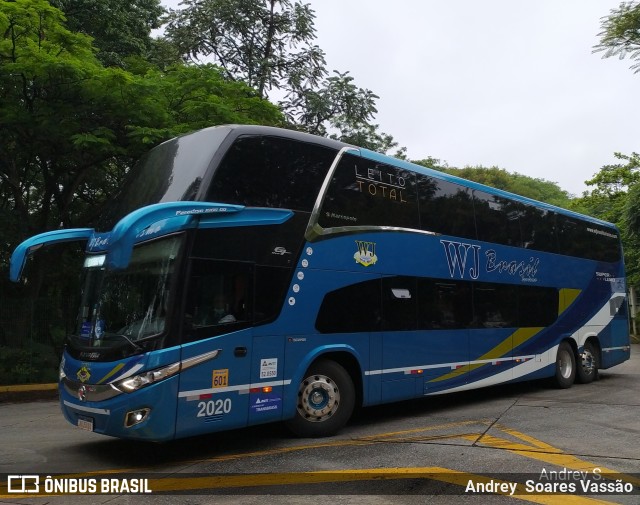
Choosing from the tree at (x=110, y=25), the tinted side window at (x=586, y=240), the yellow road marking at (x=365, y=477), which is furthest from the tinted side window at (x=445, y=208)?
the tree at (x=110, y=25)

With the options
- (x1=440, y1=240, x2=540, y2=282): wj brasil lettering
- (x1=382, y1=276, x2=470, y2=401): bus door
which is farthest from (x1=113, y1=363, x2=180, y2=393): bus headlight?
(x1=440, y1=240, x2=540, y2=282): wj brasil lettering

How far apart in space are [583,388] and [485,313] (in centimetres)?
430

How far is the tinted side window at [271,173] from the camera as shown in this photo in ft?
24.4

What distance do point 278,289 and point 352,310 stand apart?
1446 mm

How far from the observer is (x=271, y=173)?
792 cm

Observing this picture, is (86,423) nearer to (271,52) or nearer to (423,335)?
(423,335)

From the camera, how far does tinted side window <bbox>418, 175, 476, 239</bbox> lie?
1030 centimetres

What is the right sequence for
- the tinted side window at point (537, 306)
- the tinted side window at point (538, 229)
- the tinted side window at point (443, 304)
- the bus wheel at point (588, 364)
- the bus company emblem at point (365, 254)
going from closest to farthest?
the bus company emblem at point (365, 254) → the tinted side window at point (443, 304) → the tinted side window at point (537, 306) → the tinted side window at point (538, 229) → the bus wheel at point (588, 364)

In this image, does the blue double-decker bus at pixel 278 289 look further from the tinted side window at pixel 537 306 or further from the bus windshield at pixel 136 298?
the tinted side window at pixel 537 306

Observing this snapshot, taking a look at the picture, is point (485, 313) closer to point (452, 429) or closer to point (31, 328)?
point (452, 429)

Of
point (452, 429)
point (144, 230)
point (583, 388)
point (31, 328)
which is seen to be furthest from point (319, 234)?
point (31, 328)

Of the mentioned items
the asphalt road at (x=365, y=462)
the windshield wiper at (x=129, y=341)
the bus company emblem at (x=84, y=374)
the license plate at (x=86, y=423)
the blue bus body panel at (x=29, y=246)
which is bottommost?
the asphalt road at (x=365, y=462)

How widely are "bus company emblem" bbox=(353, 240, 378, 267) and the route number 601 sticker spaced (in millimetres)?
2912

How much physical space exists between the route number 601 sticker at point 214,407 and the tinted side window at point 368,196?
109 inches
